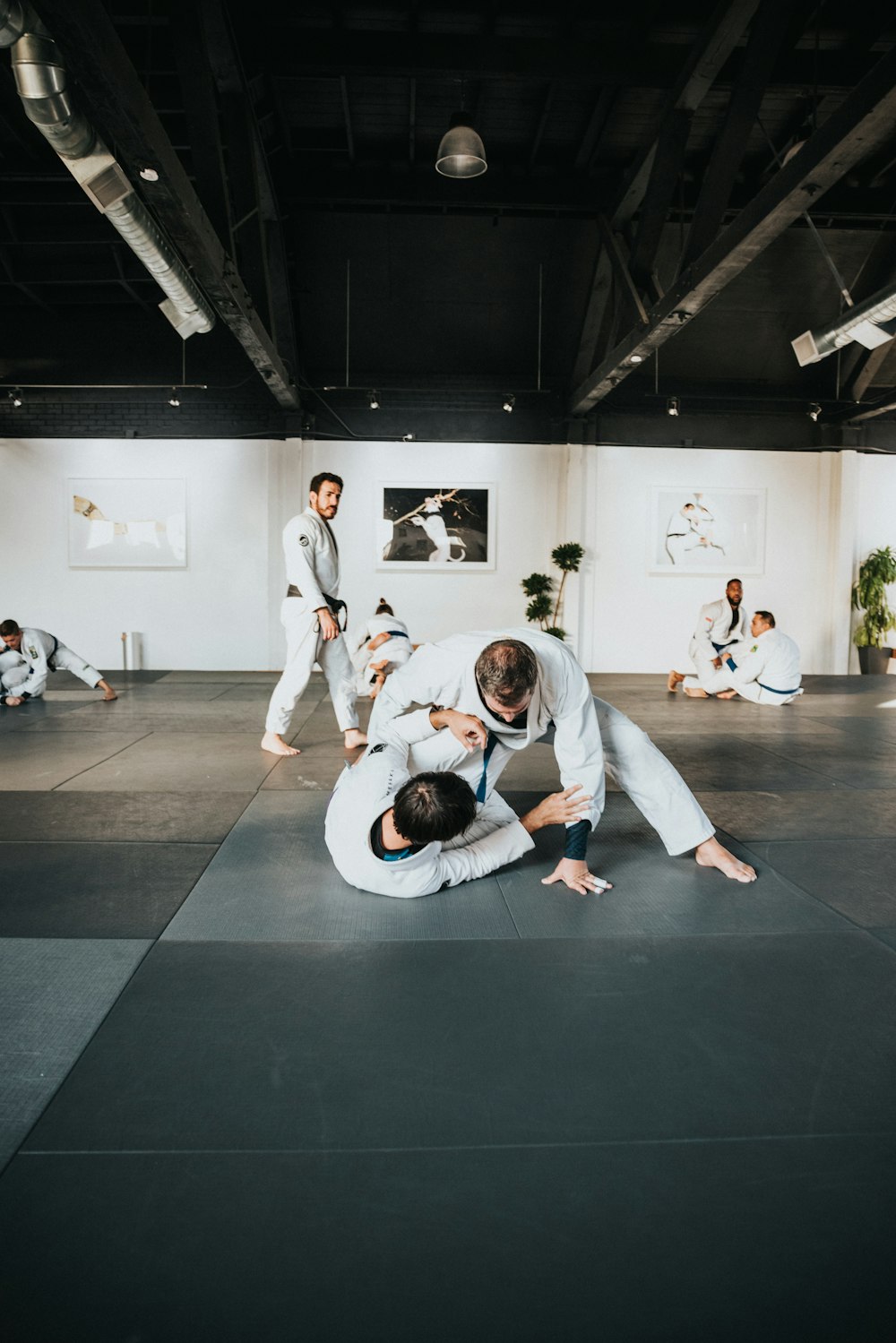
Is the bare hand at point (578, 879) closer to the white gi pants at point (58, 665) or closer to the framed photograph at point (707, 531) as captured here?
the white gi pants at point (58, 665)

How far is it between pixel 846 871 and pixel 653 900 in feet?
2.97

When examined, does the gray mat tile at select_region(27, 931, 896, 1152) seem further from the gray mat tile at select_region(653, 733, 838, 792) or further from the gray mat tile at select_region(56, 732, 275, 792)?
the gray mat tile at select_region(653, 733, 838, 792)

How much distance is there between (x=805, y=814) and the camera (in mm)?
4141

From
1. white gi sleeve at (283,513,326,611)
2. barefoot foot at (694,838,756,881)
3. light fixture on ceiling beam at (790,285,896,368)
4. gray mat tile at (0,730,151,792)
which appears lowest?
gray mat tile at (0,730,151,792)

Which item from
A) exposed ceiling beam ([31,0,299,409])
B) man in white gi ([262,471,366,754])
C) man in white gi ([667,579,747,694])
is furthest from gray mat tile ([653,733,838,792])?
exposed ceiling beam ([31,0,299,409])

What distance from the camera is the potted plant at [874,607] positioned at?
11.9 metres

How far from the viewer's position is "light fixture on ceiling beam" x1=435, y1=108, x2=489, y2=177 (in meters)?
6.17

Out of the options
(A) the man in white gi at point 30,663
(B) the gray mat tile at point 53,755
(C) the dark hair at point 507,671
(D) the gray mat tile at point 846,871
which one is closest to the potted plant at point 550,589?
(A) the man in white gi at point 30,663

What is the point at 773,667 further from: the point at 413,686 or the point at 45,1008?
the point at 45,1008

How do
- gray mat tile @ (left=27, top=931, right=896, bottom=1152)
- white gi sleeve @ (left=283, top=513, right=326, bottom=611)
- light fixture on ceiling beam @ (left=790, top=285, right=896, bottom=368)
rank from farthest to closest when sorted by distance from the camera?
light fixture on ceiling beam @ (left=790, top=285, right=896, bottom=368) < white gi sleeve @ (left=283, top=513, right=326, bottom=611) < gray mat tile @ (left=27, top=931, right=896, bottom=1152)

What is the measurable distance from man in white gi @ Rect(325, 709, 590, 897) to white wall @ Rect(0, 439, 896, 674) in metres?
8.64

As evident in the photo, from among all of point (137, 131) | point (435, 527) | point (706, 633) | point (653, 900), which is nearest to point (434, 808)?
point (653, 900)

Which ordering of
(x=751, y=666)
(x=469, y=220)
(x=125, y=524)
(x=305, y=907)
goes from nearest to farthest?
(x=305, y=907)
(x=751, y=666)
(x=469, y=220)
(x=125, y=524)

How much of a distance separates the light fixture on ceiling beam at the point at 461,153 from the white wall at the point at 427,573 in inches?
214
